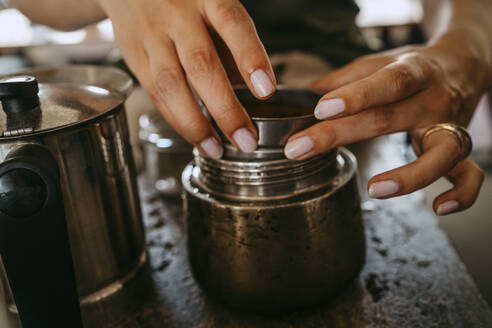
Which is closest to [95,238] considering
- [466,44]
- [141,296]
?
[141,296]

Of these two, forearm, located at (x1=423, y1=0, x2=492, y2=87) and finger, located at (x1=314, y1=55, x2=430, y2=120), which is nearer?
finger, located at (x1=314, y1=55, x2=430, y2=120)

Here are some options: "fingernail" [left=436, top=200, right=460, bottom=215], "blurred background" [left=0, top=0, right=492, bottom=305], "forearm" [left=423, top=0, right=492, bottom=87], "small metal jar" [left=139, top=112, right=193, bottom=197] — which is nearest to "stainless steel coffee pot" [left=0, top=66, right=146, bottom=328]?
"small metal jar" [left=139, top=112, right=193, bottom=197]

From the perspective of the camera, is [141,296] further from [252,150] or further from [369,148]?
[369,148]

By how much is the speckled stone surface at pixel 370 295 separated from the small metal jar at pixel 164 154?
13cm

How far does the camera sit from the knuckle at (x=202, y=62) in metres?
0.51

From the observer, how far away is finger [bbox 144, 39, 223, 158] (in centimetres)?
53

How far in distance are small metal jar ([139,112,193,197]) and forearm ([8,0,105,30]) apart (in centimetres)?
24

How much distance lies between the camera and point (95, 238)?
1.79ft

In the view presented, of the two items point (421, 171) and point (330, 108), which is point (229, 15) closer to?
point (330, 108)

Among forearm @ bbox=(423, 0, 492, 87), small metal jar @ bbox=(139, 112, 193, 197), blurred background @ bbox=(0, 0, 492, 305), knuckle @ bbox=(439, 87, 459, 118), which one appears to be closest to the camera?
knuckle @ bbox=(439, 87, 459, 118)

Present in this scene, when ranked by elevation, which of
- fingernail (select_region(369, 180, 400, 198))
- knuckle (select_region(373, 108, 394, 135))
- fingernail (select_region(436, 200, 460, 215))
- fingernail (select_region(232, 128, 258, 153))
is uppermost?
fingernail (select_region(232, 128, 258, 153))

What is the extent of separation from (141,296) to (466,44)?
0.71 metres

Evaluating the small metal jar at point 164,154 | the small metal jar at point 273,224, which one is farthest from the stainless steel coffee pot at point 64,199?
the small metal jar at point 164,154

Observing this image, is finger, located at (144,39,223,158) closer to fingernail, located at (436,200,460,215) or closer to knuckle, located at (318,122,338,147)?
knuckle, located at (318,122,338,147)
